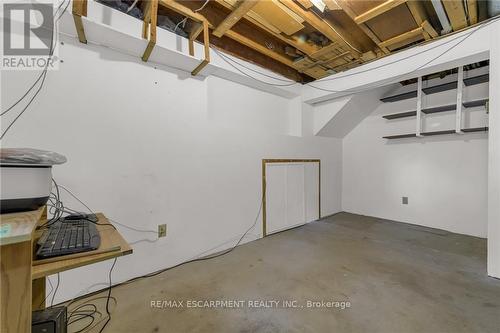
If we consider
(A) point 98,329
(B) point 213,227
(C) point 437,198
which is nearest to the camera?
(A) point 98,329

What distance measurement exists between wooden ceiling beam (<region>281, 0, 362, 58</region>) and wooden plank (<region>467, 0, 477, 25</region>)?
36.3 inches

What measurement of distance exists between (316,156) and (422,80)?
196 centimetres

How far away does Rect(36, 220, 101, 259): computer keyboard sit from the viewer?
0.73m

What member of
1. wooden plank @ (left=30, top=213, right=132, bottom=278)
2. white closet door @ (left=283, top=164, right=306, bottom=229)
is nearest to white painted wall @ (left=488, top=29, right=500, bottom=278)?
white closet door @ (left=283, top=164, right=306, bottom=229)

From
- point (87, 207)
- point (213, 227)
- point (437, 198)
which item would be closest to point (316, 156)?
point (437, 198)

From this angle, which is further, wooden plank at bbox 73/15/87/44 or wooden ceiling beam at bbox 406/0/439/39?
wooden ceiling beam at bbox 406/0/439/39

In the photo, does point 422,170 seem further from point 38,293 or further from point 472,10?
point 38,293

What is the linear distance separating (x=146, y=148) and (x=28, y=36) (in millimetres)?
1084

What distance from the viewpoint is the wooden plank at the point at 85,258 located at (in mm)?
664

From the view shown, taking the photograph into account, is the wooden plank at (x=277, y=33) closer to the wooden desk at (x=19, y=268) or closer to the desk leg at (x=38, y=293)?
the wooden desk at (x=19, y=268)

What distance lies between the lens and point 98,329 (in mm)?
1361

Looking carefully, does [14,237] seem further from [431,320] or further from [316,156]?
[316,156]

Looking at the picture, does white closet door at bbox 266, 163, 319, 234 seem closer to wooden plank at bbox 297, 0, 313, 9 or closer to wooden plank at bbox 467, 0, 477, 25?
wooden plank at bbox 297, 0, 313, 9

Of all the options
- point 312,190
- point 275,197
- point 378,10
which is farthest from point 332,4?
point 312,190
